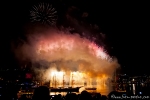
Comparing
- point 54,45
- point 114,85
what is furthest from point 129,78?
point 54,45

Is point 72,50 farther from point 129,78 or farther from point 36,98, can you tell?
point 36,98

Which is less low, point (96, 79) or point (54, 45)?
point (54, 45)

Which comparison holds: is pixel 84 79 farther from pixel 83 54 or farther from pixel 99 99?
pixel 99 99

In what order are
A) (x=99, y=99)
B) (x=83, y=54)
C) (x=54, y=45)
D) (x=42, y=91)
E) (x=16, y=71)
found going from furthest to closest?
(x=16, y=71)
(x=83, y=54)
(x=54, y=45)
(x=99, y=99)
(x=42, y=91)

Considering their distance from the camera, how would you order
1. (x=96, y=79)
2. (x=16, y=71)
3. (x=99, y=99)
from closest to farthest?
(x=99, y=99)
(x=96, y=79)
(x=16, y=71)

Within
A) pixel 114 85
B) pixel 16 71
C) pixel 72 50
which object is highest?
pixel 72 50

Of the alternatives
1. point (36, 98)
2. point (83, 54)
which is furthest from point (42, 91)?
point (83, 54)

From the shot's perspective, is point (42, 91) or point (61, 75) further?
point (61, 75)

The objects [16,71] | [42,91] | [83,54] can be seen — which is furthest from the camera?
[16,71]

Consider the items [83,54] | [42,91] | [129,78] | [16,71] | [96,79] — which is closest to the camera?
[42,91]
